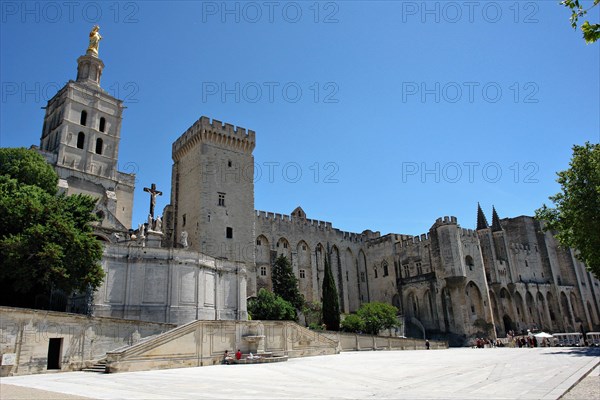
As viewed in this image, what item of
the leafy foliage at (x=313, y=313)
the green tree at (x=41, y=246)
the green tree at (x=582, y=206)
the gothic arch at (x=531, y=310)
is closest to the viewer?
the green tree at (x=41, y=246)

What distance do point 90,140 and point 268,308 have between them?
73.6 ft

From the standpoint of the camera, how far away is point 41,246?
61.9ft

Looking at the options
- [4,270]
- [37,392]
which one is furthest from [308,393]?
[4,270]

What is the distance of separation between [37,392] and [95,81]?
3930 cm

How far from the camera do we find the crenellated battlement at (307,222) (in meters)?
46.0

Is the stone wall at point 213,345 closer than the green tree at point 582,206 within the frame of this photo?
Yes

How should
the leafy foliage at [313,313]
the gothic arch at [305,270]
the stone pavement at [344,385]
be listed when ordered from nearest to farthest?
the stone pavement at [344,385], the leafy foliage at [313,313], the gothic arch at [305,270]

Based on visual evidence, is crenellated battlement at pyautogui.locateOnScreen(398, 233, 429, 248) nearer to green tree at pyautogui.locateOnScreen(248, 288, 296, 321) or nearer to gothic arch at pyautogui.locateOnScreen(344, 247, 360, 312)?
gothic arch at pyautogui.locateOnScreen(344, 247, 360, 312)

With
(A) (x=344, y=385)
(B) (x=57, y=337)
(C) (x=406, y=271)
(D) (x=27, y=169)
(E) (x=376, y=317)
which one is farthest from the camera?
(C) (x=406, y=271)

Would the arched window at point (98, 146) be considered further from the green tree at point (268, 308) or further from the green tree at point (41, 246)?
the green tree at point (268, 308)

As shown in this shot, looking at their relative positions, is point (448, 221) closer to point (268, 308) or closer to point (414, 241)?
point (414, 241)

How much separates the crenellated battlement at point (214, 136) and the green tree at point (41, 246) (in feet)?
60.3

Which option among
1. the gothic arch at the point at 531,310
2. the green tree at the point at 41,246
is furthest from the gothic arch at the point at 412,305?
the green tree at the point at 41,246

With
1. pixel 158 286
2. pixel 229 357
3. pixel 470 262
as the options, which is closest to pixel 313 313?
pixel 470 262
